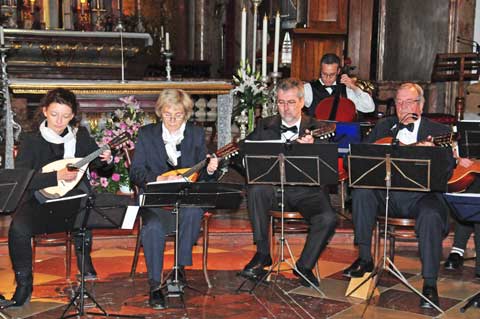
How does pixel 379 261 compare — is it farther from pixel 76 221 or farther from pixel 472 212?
pixel 76 221

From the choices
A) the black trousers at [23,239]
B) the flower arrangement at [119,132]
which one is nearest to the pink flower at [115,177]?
the flower arrangement at [119,132]

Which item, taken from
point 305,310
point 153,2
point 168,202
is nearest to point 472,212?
point 305,310

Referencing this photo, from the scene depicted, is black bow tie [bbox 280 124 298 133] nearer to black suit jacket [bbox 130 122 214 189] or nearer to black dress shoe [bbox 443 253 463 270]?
black suit jacket [bbox 130 122 214 189]

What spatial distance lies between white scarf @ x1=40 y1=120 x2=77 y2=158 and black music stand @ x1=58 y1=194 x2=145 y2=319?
434 mm

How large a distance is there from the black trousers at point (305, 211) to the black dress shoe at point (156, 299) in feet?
2.77

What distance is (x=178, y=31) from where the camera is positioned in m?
15.0

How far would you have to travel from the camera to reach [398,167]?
467cm

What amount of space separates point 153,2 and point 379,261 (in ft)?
34.3

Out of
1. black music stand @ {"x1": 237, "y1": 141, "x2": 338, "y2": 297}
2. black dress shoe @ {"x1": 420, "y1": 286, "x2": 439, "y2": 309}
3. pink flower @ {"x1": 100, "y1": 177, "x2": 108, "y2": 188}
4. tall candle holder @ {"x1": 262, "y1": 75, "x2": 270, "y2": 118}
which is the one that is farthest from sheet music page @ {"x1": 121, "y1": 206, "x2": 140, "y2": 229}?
tall candle holder @ {"x1": 262, "y1": 75, "x2": 270, "y2": 118}

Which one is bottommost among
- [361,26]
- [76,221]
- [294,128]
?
[76,221]

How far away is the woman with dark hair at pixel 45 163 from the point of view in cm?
474

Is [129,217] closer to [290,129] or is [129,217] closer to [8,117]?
[290,129]

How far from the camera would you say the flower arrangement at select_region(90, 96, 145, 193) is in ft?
21.7

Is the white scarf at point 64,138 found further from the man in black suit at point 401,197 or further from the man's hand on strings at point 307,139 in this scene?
the man in black suit at point 401,197
